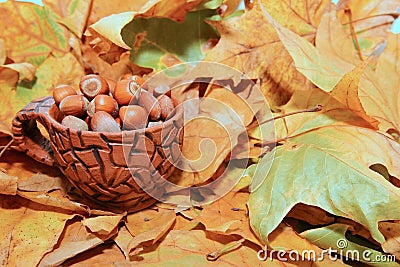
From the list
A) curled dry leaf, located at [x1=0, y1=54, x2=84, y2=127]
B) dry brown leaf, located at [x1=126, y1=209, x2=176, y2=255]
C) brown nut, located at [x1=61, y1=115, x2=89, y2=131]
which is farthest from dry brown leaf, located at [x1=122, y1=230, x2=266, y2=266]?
curled dry leaf, located at [x1=0, y1=54, x2=84, y2=127]

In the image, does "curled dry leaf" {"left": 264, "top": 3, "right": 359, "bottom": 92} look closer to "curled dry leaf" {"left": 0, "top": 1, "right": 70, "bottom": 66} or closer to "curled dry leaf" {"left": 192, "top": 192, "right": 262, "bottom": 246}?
"curled dry leaf" {"left": 192, "top": 192, "right": 262, "bottom": 246}

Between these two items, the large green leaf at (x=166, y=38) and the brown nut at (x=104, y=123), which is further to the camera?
the large green leaf at (x=166, y=38)

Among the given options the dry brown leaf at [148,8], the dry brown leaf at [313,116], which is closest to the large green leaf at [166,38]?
the dry brown leaf at [148,8]

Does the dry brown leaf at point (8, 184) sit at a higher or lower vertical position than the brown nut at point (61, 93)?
lower

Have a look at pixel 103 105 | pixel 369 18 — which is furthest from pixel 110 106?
pixel 369 18

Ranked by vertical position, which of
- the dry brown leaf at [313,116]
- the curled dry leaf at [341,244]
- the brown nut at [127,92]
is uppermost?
the brown nut at [127,92]

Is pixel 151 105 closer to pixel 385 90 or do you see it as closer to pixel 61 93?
pixel 61 93

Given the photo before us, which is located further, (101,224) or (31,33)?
(31,33)

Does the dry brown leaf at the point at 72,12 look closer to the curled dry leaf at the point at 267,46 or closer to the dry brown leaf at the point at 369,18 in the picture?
the curled dry leaf at the point at 267,46
